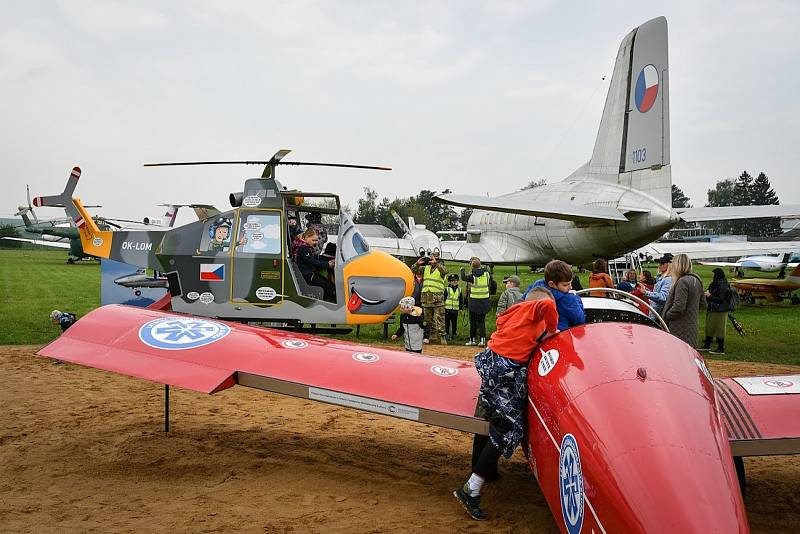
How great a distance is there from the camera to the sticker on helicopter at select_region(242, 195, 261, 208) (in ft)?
35.9

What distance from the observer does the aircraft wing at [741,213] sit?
16.3 meters

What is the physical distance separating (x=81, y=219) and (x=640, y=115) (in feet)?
49.9

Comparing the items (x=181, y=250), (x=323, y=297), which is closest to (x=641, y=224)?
(x=323, y=297)

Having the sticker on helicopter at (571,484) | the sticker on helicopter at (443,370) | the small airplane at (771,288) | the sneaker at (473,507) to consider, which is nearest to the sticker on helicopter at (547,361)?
the sticker on helicopter at (571,484)

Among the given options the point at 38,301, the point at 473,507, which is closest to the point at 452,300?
the point at 473,507

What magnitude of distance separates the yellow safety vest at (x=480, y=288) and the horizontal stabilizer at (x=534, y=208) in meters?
1.60

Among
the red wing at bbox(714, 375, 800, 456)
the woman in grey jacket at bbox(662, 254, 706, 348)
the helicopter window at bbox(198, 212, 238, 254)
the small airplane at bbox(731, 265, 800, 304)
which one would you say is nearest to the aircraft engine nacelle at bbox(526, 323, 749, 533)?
the red wing at bbox(714, 375, 800, 456)

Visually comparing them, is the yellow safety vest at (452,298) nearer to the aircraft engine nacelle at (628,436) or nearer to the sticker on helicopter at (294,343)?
the sticker on helicopter at (294,343)

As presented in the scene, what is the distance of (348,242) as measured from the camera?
36.8ft

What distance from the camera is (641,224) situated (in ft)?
58.6

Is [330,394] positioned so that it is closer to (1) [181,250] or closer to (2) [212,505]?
(2) [212,505]

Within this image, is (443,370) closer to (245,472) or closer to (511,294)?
(245,472)

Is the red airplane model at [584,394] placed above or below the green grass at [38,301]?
above

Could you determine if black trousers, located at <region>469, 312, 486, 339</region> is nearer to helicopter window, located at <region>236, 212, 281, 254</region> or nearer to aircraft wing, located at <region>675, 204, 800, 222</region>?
helicopter window, located at <region>236, 212, 281, 254</region>
